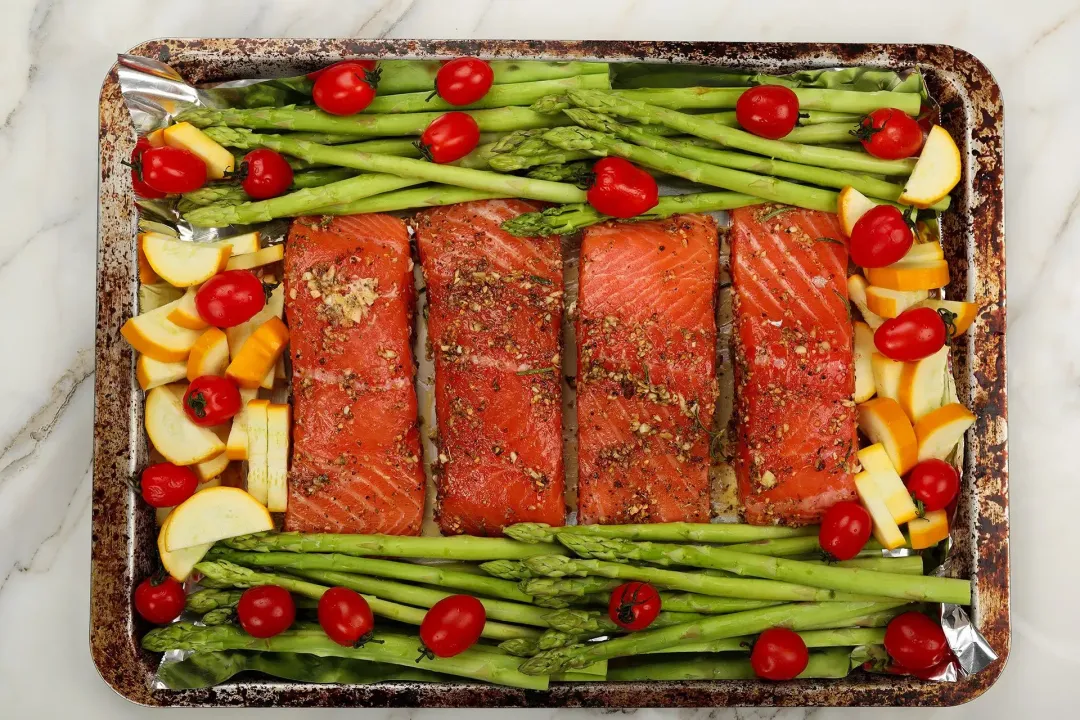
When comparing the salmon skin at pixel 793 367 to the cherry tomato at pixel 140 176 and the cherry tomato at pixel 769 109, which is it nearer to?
the cherry tomato at pixel 769 109

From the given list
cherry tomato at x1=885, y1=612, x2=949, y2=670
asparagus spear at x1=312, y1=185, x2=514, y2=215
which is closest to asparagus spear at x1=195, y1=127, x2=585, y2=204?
asparagus spear at x1=312, y1=185, x2=514, y2=215

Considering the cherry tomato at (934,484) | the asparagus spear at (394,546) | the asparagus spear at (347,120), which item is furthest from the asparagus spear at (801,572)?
the asparagus spear at (347,120)

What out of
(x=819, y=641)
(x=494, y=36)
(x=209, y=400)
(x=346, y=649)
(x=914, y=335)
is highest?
(x=494, y=36)

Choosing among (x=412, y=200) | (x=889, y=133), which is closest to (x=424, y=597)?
(x=412, y=200)

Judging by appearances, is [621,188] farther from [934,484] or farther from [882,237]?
[934,484]

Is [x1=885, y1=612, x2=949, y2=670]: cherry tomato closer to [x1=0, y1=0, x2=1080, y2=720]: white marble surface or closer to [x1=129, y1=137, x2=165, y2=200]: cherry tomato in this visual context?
[x1=0, y1=0, x2=1080, y2=720]: white marble surface
